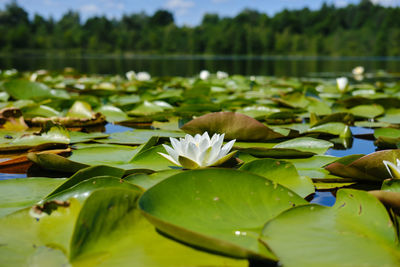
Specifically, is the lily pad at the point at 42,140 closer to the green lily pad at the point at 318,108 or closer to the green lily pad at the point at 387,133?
the green lily pad at the point at 387,133

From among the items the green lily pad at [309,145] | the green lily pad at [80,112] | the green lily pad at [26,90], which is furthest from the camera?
the green lily pad at [26,90]

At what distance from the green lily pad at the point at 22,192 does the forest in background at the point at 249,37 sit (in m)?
33.1

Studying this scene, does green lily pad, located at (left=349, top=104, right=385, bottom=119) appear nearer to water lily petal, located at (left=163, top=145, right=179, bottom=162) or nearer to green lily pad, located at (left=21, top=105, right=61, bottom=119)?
water lily petal, located at (left=163, top=145, right=179, bottom=162)

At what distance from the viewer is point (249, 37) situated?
3872cm

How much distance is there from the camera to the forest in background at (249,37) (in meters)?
33.2

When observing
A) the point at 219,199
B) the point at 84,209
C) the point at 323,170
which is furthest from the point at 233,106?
the point at 84,209

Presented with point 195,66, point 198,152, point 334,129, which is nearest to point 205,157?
point 198,152

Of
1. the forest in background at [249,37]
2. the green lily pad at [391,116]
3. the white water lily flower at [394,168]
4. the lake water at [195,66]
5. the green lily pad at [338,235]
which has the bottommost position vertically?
the lake water at [195,66]

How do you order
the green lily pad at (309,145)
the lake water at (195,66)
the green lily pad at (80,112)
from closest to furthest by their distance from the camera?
the green lily pad at (309,145), the green lily pad at (80,112), the lake water at (195,66)

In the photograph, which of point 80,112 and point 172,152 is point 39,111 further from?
point 172,152

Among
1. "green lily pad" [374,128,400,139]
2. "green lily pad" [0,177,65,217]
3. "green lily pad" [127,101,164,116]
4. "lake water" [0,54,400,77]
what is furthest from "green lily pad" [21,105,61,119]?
"lake water" [0,54,400,77]

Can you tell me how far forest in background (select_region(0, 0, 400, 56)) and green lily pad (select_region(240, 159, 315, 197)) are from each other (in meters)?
32.8

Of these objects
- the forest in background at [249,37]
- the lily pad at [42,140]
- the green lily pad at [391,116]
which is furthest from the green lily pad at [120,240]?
the forest in background at [249,37]

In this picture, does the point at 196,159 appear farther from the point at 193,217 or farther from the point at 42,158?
the point at 42,158
